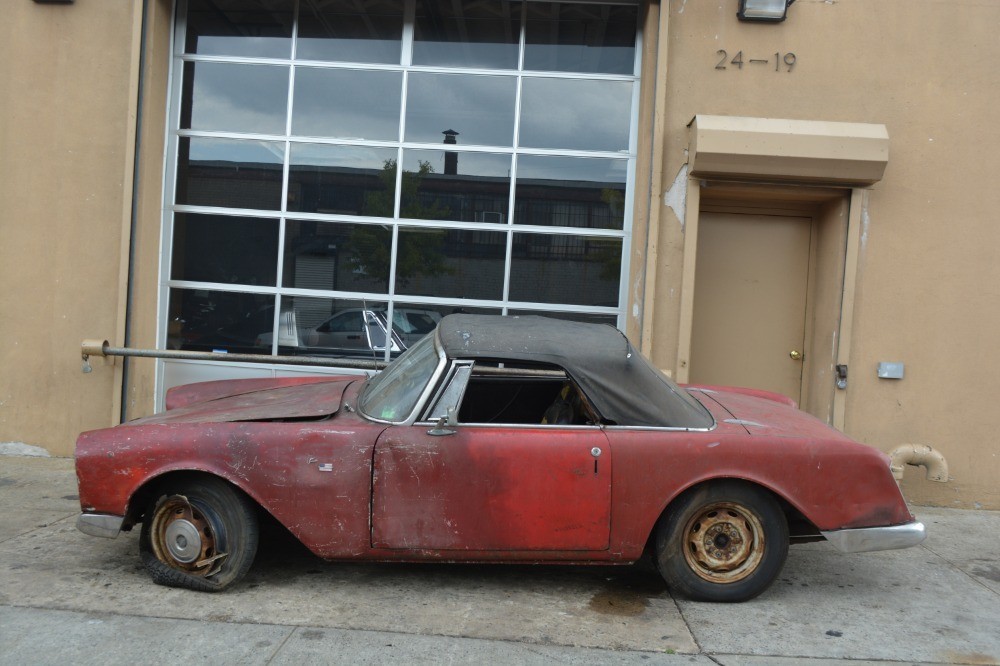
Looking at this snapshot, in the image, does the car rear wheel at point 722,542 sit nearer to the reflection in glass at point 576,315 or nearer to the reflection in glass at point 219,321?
the reflection in glass at point 576,315

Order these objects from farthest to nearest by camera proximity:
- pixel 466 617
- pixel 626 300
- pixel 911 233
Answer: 1. pixel 626 300
2. pixel 911 233
3. pixel 466 617

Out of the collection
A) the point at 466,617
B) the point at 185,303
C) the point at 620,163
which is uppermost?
the point at 620,163

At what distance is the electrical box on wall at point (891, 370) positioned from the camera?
7062 millimetres

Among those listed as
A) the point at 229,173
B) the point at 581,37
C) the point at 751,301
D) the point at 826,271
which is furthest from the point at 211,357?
the point at 826,271

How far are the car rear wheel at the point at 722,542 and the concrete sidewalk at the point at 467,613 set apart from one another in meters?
0.13

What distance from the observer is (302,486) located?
14.4 ft

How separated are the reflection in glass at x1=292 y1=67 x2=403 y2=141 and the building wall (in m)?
1.30

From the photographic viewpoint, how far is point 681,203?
7215 millimetres

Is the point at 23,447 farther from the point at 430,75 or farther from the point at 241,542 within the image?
the point at 430,75

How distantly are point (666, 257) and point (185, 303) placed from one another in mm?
4329

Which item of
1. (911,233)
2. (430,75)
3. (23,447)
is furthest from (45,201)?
(911,233)

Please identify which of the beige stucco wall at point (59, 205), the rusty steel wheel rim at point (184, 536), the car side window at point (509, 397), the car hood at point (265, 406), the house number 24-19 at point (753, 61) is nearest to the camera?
the rusty steel wheel rim at point (184, 536)

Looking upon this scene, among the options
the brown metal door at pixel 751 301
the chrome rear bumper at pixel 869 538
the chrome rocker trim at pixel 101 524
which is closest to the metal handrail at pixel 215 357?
the chrome rocker trim at pixel 101 524

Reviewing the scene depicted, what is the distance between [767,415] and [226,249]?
5.05m
